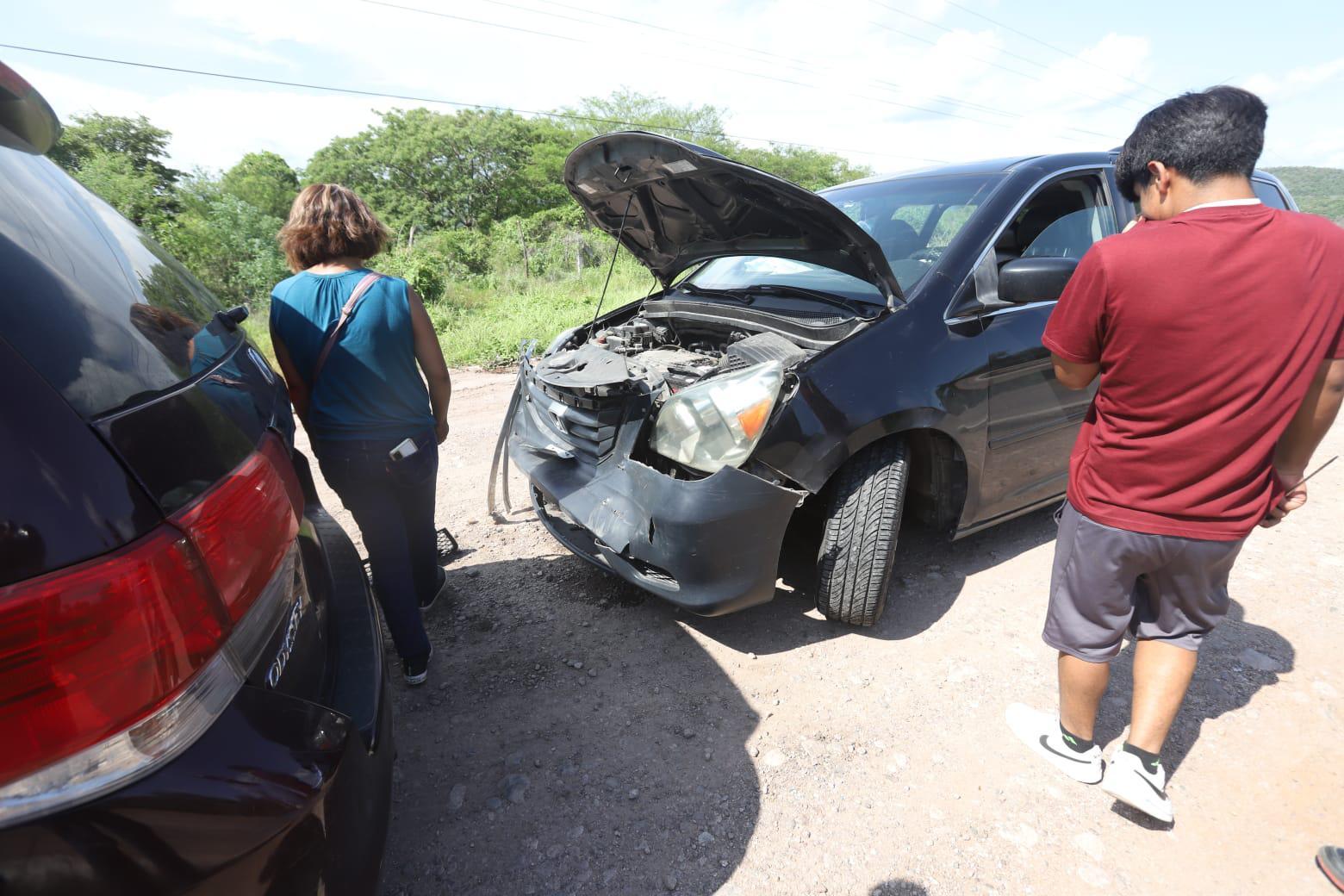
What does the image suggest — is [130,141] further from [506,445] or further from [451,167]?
[506,445]

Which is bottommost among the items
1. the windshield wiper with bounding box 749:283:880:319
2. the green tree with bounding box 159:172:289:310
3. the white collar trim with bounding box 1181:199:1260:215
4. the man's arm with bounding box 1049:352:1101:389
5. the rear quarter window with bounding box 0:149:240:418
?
the green tree with bounding box 159:172:289:310

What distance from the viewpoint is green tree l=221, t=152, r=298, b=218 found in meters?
42.6

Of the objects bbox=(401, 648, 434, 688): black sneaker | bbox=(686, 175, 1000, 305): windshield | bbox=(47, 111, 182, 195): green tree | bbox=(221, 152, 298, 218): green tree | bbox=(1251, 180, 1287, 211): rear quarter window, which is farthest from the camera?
bbox=(221, 152, 298, 218): green tree

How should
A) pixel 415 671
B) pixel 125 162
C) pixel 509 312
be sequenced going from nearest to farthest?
pixel 415 671
pixel 509 312
pixel 125 162

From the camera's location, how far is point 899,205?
3092 mm

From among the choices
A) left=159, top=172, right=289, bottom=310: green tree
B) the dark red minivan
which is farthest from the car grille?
left=159, top=172, right=289, bottom=310: green tree

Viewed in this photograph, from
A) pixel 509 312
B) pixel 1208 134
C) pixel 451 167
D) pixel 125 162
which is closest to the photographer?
pixel 1208 134

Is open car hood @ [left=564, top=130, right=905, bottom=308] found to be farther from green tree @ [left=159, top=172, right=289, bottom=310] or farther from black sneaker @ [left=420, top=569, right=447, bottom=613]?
green tree @ [left=159, top=172, right=289, bottom=310]

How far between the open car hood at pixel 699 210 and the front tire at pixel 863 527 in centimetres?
61

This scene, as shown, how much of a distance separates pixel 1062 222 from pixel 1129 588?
6.73ft

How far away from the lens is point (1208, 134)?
4.91 feet

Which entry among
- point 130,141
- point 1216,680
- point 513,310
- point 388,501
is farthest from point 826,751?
point 130,141

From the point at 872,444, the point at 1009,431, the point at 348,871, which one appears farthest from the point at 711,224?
the point at 348,871

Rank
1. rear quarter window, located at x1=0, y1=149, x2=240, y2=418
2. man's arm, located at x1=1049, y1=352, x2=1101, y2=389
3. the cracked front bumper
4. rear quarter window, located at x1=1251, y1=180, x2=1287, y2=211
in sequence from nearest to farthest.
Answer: rear quarter window, located at x1=0, y1=149, x2=240, y2=418
man's arm, located at x1=1049, y1=352, x2=1101, y2=389
the cracked front bumper
rear quarter window, located at x1=1251, y1=180, x2=1287, y2=211
